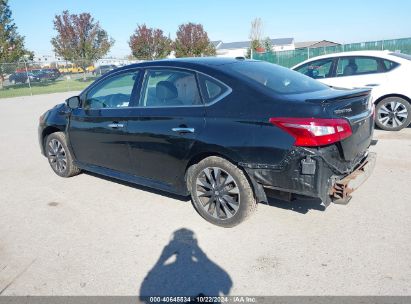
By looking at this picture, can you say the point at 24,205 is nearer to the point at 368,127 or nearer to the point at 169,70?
the point at 169,70

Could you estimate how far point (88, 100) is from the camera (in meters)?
4.83

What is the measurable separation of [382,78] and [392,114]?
0.76 m

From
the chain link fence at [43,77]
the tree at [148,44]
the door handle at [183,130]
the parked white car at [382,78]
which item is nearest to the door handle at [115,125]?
the door handle at [183,130]

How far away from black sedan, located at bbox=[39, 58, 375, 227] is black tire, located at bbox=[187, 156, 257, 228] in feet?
0.03

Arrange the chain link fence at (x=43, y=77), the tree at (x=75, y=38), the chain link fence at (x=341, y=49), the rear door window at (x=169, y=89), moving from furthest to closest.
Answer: the tree at (x=75, y=38), the chain link fence at (x=43, y=77), the chain link fence at (x=341, y=49), the rear door window at (x=169, y=89)

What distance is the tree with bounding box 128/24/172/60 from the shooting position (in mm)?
38594

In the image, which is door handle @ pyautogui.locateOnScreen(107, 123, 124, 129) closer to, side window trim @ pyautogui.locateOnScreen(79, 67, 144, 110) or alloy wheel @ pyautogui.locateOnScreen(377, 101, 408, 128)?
side window trim @ pyautogui.locateOnScreen(79, 67, 144, 110)

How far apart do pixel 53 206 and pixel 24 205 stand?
0.43 m

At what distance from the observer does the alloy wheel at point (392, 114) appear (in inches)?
278

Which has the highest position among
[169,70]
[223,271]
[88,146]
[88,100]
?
[169,70]

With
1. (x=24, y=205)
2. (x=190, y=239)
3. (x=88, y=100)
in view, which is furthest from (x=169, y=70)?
(x=24, y=205)

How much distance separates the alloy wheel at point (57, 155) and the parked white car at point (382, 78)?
5.29 metres

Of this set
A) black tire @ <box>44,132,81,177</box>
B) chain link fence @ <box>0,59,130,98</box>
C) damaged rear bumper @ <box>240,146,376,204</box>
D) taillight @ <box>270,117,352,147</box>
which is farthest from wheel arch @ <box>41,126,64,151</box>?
chain link fence @ <box>0,59,130,98</box>

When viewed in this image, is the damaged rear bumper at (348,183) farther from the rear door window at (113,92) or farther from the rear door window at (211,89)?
the rear door window at (113,92)
